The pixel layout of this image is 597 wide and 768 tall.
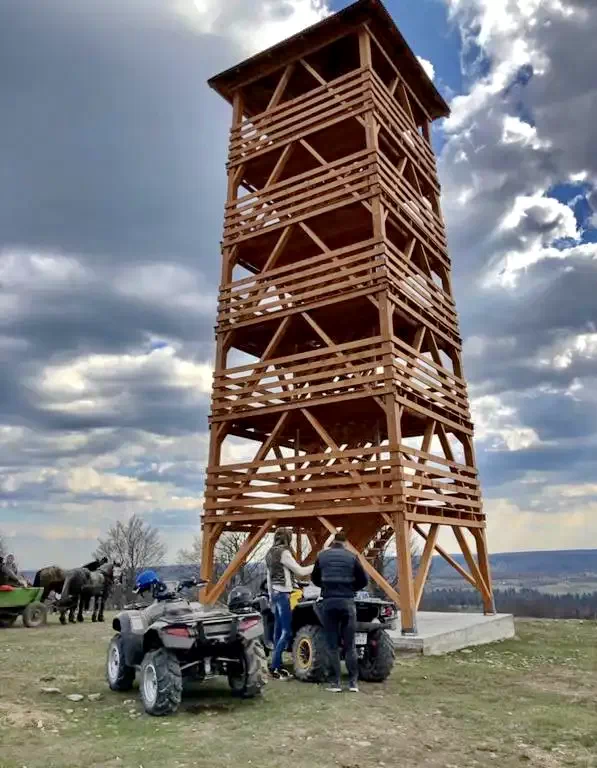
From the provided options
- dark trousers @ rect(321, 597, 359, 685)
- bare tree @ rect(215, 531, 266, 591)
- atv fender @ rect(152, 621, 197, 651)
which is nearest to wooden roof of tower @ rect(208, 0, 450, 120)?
dark trousers @ rect(321, 597, 359, 685)

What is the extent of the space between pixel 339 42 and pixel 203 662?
18.0 metres

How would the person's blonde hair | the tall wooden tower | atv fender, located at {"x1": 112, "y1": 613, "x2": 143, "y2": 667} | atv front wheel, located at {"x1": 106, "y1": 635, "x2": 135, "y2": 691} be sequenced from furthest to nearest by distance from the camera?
the tall wooden tower, the person's blonde hair, atv front wheel, located at {"x1": 106, "y1": 635, "x2": 135, "y2": 691}, atv fender, located at {"x1": 112, "y1": 613, "x2": 143, "y2": 667}

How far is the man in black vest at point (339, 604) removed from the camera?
841cm

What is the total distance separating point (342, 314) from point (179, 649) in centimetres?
1211

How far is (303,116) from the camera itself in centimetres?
1852

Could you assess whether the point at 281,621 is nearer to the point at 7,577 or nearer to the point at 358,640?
the point at 358,640

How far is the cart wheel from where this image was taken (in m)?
17.2

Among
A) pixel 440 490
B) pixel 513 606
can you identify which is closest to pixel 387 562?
pixel 440 490

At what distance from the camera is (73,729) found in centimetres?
667

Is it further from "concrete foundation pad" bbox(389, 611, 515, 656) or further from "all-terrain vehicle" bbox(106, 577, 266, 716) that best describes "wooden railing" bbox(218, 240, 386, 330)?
"all-terrain vehicle" bbox(106, 577, 266, 716)

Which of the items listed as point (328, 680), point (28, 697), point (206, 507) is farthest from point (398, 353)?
point (28, 697)

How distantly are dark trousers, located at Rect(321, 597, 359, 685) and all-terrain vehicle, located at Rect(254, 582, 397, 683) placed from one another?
16.3 inches

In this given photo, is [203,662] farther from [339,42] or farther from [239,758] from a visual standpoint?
[339,42]

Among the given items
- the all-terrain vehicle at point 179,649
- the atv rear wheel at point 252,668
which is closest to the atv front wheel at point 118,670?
the all-terrain vehicle at point 179,649
